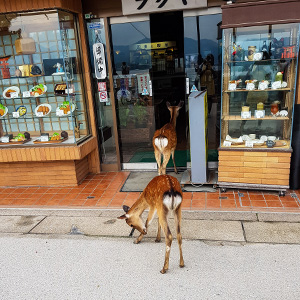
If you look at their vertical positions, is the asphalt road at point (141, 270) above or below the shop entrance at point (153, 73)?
below

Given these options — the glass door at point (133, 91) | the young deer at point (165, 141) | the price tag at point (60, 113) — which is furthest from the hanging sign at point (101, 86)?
the young deer at point (165, 141)

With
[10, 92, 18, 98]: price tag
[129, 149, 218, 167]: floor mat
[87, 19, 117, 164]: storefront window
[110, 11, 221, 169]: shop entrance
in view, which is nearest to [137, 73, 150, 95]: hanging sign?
[110, 11, 221, 169]: shop entrance

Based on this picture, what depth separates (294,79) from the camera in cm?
521

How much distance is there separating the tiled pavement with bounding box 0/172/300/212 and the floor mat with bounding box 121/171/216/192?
0.37 feet

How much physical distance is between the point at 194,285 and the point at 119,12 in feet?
17.0

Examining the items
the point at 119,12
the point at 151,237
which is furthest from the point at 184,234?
the point at 119,12

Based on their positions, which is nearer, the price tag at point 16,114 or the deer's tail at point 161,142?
the deer's tail at point 161,142

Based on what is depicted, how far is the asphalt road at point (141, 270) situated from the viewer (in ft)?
10.9

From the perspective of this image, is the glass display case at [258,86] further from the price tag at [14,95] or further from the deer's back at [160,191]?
the price tag at [14,95]

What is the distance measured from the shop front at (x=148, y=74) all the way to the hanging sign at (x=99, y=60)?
0.08 m

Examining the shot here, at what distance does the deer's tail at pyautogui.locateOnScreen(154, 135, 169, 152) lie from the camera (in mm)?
5609

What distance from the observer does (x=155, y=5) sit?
5.83m

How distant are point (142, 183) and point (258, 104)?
2736 millimetres

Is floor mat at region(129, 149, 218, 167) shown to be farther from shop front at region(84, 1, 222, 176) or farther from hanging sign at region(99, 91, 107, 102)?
hanging sign at region(99, 91, 107, 102)
